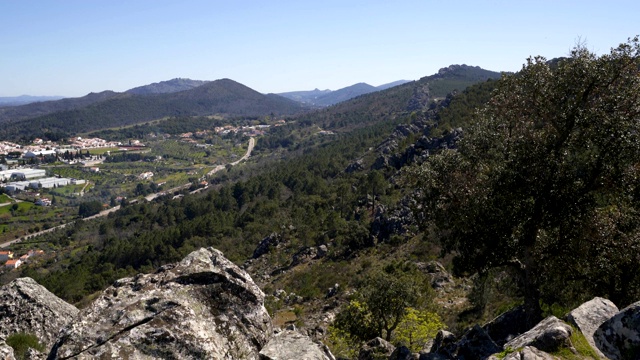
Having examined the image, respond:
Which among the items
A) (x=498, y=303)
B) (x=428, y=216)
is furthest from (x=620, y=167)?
(x=498, y=303)

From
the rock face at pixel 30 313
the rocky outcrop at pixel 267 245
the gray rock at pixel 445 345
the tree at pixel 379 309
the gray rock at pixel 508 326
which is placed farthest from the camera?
the rocky outcrop at pixel 267 245

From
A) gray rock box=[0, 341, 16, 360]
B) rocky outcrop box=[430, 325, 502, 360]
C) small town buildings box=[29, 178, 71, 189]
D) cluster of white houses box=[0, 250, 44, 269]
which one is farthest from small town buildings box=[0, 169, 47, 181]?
rocky outcrop box=[430, 325, 502, 360]

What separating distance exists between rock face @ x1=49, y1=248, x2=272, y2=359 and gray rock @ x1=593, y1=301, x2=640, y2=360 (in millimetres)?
7597

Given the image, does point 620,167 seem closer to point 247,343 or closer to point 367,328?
point 247,343

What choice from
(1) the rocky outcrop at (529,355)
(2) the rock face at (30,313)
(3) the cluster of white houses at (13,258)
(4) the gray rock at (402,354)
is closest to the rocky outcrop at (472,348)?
(4) the gray rock at (402,354)

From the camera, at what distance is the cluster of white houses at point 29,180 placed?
166m

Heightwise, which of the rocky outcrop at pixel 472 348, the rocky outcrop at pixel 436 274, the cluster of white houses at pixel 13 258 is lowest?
the cluster of white houses at pixel 13 258

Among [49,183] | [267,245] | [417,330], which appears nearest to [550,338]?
[417,330]

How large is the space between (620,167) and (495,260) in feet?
15.6

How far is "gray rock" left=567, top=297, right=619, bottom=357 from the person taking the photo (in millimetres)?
9609

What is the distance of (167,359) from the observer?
779cm

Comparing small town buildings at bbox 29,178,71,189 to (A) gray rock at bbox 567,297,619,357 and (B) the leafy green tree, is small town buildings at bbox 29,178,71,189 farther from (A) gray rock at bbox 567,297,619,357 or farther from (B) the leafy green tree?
(A) gray rock at bbox 567,297,619,357

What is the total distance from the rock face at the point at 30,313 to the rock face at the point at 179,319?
808 cm

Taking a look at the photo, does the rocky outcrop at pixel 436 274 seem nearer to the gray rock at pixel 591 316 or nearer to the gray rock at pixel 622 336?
the gray rock at pixel 591 316
